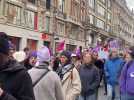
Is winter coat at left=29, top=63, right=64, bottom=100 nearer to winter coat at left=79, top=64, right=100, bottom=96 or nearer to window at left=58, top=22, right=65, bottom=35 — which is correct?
winter coat at left=79, top=64, right=100, bottom=96

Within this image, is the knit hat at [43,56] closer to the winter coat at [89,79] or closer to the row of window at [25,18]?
the winter coat at [89,79]

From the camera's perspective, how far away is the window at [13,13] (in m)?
31.3

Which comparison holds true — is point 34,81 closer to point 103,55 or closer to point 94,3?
point 103,55

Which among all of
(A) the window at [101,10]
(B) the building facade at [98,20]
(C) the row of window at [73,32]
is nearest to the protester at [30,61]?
(C) the row of window at [73,32]

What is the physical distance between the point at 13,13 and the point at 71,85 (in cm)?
2529

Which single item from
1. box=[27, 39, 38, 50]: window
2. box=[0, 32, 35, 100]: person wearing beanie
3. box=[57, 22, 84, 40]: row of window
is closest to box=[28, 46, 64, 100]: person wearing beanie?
box=[0, 32, 35, 100]: person wearing beanie

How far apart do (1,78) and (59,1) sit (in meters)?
41.0

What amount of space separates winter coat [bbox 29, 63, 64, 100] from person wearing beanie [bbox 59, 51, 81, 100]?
1.59 metres

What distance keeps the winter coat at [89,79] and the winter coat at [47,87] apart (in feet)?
11.7

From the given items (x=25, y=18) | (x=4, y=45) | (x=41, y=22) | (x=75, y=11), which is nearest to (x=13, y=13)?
(x=25, y=18)

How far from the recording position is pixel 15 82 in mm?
3598

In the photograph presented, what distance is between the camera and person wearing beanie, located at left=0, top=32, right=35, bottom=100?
3518 mm

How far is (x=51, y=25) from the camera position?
41438 millimetres

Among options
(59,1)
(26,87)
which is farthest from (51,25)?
(26,87)
